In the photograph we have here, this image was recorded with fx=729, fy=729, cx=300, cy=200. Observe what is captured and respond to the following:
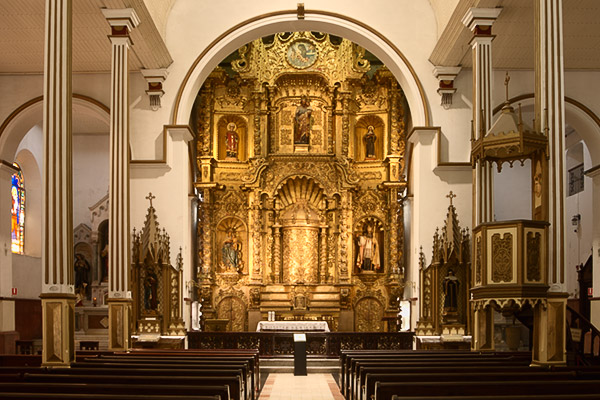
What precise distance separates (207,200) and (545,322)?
13.2 m

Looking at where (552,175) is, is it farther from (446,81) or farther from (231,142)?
(231,142)

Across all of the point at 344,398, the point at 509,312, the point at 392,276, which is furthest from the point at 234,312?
the point at 509,312

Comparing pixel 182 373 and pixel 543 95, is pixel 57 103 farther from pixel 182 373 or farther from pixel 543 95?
pixel 543 95

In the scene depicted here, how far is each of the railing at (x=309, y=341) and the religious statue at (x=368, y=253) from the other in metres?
4.88

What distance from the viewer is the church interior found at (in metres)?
9.68

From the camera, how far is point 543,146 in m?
9.88

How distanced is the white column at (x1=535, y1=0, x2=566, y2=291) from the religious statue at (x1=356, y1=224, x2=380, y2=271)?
11740mm

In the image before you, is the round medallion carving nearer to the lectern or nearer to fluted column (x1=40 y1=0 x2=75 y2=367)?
the lectern

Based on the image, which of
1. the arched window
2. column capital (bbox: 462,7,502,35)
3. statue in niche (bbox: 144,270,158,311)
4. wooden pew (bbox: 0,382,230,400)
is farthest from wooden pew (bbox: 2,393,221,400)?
the arched window

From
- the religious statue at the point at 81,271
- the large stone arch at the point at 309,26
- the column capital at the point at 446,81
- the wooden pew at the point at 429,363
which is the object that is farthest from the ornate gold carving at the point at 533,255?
the religious statue at the point at 81,271

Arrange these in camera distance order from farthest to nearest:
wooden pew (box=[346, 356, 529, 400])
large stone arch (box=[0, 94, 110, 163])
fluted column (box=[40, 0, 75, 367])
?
large stone arch (box=[0, 94, 110, 163])
fluted column (box=[40, 0, 75, 367])
wooden pew (box=[346, 356, 529, 400])

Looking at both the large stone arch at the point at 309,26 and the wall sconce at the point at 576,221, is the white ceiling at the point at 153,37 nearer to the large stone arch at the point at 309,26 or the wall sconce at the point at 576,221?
the large stone arch at the point at 309,26

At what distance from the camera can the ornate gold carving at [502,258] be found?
9594mm

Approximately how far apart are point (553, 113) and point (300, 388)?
21.5 feet
